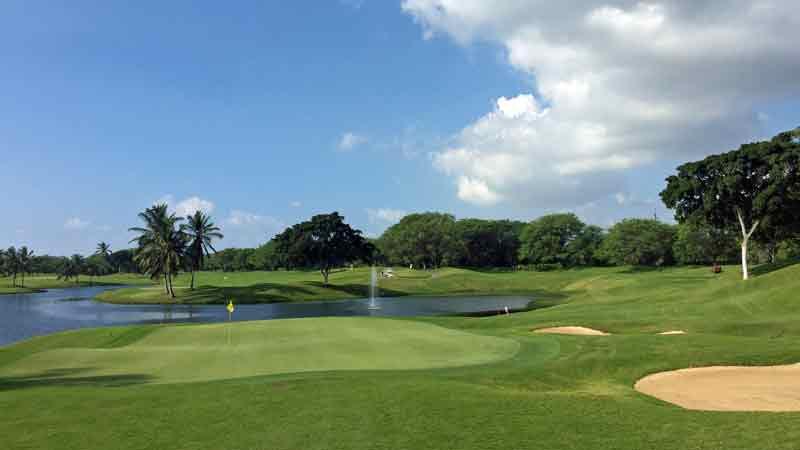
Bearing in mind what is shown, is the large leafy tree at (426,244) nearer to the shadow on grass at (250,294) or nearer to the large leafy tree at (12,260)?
the shadow on grass at (250,294)

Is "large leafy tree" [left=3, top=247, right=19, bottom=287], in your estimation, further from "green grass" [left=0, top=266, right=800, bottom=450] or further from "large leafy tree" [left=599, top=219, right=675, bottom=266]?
"large leafy tree" [left=599, top=219, right=675, bottom=266]

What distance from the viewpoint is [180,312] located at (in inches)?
2940

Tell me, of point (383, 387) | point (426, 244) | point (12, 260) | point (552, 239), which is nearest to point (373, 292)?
point (426, 244)

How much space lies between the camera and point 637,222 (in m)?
138

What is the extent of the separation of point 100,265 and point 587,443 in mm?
216400

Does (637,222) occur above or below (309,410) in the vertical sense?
above

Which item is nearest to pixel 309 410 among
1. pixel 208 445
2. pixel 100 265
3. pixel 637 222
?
pixel 208 445

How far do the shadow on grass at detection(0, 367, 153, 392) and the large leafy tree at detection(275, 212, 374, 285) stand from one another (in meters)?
87.1

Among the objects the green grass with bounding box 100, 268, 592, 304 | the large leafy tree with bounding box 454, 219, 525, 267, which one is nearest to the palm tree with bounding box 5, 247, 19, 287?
the green grass with bounding box 100, 268, 592, 304

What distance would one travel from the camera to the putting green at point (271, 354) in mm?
20062

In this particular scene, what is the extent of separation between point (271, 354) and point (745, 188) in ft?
143

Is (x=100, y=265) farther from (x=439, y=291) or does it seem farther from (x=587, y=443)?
(x=587, y=443)

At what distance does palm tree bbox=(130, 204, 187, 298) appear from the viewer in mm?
89250

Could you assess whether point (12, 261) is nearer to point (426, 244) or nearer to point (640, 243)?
point (426, 244)
